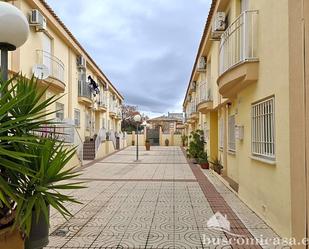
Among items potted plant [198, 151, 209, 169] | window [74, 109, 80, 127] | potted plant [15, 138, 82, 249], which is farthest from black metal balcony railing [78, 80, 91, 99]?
potted plant [15, 138, 82, 249]

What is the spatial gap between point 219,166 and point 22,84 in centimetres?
1177

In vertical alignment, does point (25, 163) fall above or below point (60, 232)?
above

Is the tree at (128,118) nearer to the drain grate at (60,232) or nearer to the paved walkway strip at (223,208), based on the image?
the paved walkway strip at (223,208)

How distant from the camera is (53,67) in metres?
17.0

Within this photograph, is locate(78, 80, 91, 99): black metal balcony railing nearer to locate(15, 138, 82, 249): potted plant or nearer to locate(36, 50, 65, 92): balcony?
locate(36, 50, 65, 92): balcony

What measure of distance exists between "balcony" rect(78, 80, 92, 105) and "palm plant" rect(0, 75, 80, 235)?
63.9 feet

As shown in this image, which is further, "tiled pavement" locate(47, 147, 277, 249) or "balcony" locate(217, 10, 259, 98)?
"balcony" locate(217, 10, 259, 98)

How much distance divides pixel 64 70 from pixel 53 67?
8.36 feet

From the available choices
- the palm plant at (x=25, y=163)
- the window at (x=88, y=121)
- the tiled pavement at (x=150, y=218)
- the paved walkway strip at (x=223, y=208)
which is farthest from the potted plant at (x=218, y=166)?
the window at (x=88, y=121)

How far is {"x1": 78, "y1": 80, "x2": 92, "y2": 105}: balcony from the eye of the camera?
23116mm

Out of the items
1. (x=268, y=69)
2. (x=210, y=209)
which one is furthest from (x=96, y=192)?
(x=268, y=69)

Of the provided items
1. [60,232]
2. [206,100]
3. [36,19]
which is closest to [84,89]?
[36,19]

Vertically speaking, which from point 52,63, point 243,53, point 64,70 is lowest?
point 243,53

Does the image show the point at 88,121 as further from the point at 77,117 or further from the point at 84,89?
the point at 77,117
